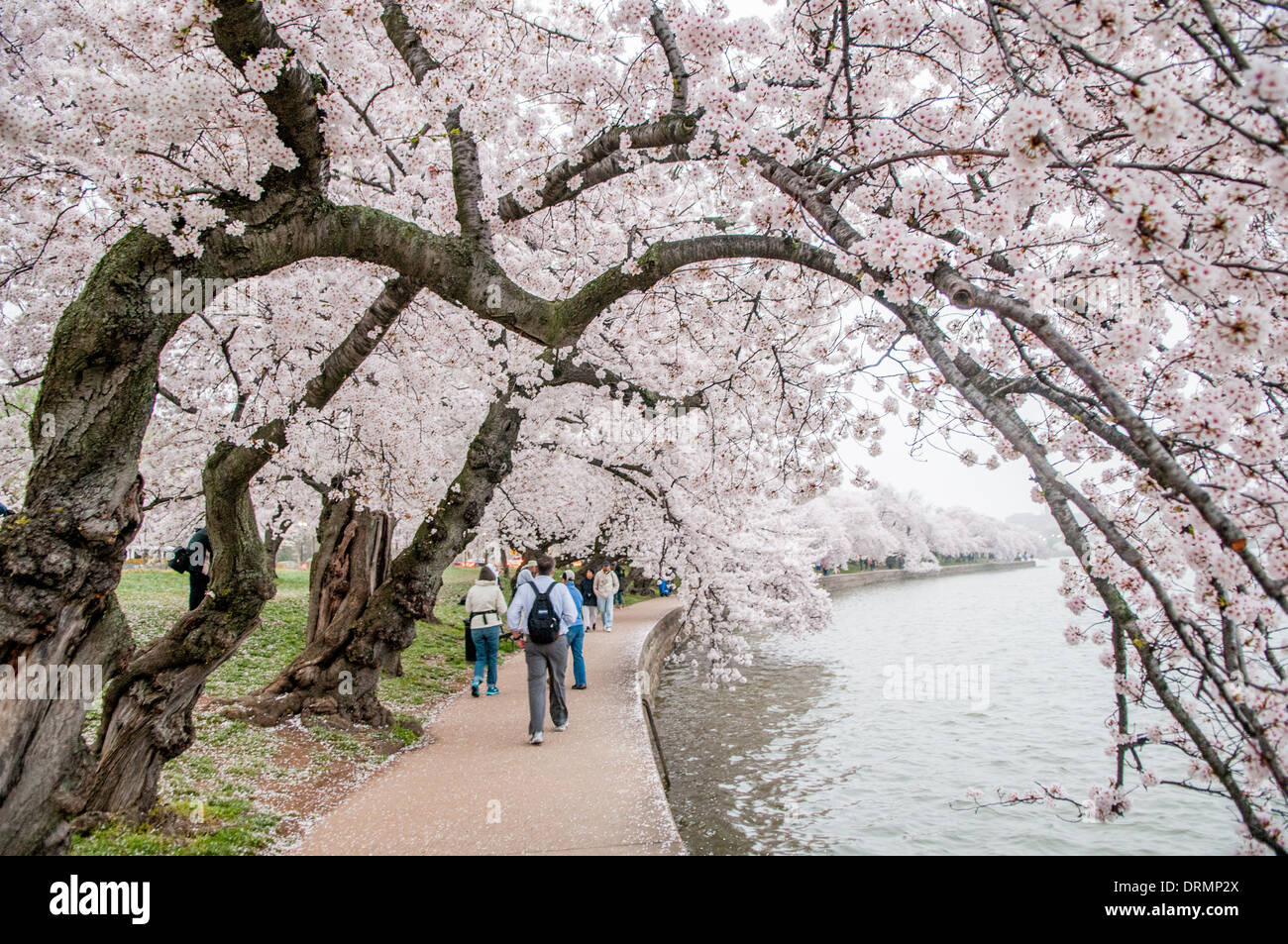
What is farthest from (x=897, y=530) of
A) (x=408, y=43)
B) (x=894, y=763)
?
(x=408, y=43)

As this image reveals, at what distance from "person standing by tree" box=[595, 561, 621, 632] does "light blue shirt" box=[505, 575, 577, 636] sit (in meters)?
9.75

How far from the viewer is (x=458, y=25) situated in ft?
18.4

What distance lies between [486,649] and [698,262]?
7.10 meters

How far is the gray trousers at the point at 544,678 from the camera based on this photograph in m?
7.21

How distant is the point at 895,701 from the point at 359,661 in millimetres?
10772

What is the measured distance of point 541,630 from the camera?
23.7 feet

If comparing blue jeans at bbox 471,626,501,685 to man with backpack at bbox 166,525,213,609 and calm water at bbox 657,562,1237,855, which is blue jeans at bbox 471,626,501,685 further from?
man with backpack at bbox 166,525,213,609

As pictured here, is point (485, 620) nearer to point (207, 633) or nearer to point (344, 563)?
point (344, 563)

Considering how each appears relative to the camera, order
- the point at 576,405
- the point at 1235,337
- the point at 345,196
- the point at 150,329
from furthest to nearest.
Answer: the point at 576,405
the point at 345,196
the point at 150,329
the point at 1235,337

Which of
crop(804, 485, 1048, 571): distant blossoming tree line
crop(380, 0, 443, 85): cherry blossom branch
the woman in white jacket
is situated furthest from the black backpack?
crop(804, 485, 1048, 571): distant blossoming tree line

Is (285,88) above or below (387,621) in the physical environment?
above
